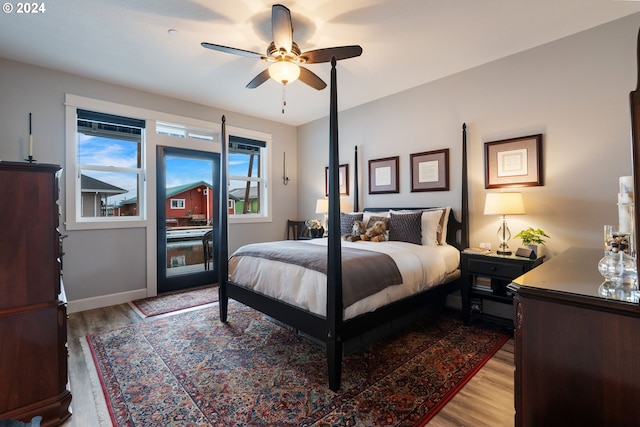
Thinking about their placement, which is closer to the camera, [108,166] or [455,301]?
[455,301]

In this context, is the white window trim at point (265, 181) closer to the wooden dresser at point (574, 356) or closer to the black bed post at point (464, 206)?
the black bed post at point (464, 206)

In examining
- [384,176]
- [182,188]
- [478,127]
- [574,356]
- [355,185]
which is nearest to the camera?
[574,356]

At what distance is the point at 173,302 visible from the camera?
3.72 meters

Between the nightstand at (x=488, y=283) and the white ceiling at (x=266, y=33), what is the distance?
2082mm

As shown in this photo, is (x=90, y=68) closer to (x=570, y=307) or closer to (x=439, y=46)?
(x=439, y=46)

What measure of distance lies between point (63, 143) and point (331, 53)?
10.7ft

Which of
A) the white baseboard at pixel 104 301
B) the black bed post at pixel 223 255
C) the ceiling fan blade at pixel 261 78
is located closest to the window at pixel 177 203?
the white baseboard at pixel 104 301

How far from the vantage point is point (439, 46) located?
283 centimetres

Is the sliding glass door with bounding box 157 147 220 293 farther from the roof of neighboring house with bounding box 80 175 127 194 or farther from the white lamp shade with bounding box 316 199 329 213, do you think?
the white lamp shade with bounding box 316 199 329 213

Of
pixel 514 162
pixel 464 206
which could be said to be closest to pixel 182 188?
pixel 464 206

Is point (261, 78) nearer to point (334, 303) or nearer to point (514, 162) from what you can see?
point (334, 303)

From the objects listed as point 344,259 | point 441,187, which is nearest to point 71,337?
point 344,259

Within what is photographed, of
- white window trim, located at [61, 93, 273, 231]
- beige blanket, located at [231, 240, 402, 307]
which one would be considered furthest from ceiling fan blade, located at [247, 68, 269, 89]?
white window trim, located at [61, 93, 273, 231]

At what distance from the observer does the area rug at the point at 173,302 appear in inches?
135
